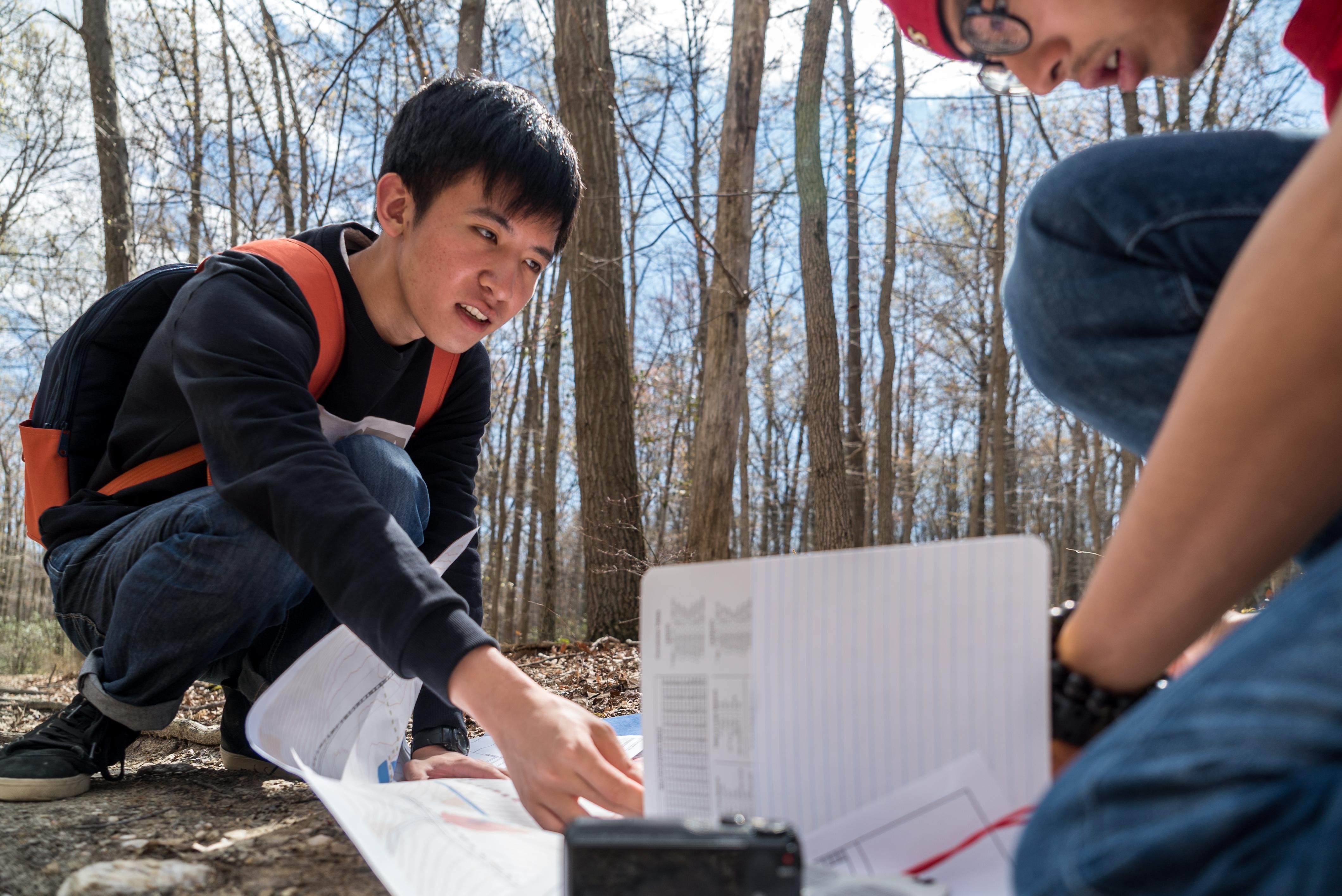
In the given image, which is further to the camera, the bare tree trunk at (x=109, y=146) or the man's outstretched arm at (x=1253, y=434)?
the bare tree trunk at (x=109, y=146)

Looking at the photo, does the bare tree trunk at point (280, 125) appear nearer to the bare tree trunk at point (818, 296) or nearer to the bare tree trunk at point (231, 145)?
the bare tree trunk at point (231, 145)

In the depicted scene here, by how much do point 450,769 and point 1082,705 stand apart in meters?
0.97

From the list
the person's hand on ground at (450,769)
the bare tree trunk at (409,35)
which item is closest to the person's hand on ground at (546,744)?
the person's hand on ground at (450,769)

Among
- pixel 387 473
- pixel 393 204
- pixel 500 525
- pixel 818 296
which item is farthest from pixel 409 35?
pixel 500 525

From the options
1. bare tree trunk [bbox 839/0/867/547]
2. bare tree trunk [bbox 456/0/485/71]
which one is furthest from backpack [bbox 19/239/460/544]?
bare tree trunk [bbox 839/0/867/547]

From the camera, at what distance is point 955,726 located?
2.03ft

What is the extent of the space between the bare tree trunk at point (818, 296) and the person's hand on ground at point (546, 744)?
6.19m

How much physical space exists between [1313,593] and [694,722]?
448 mm

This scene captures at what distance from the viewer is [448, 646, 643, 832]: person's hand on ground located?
833 mm

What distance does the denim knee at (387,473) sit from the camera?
1.49m

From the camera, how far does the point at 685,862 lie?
0.53 metres

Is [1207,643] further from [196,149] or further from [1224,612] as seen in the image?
[196,149]

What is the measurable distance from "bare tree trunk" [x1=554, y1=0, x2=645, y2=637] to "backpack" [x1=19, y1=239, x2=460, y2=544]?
2997 mm

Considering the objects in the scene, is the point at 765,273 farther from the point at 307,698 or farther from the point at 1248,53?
the point at 307,698
